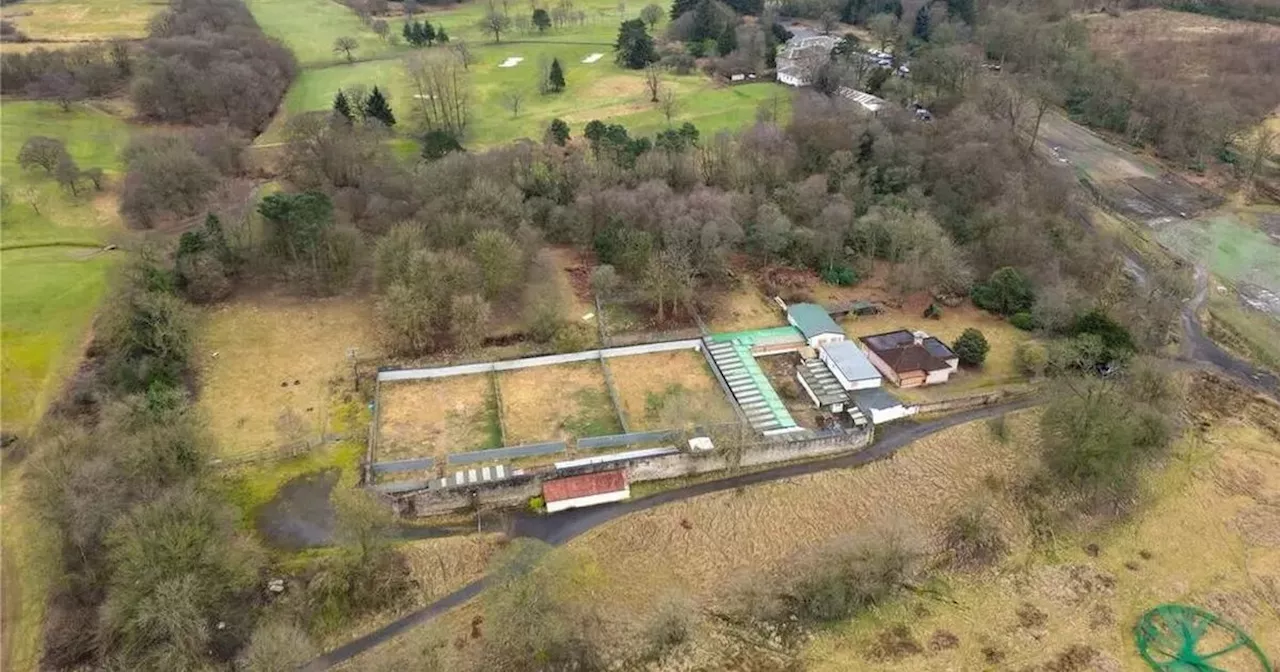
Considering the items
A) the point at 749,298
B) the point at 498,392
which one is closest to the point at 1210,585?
the point at 749,298

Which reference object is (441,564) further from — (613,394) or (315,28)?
(315,28)

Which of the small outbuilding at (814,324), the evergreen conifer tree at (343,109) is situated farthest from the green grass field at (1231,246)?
the evergreen conifer tree at (343,109)

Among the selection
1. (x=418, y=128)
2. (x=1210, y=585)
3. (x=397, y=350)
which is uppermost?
(x=418, y=128)

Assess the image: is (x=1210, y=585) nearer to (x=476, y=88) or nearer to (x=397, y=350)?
(x=397, y=350)

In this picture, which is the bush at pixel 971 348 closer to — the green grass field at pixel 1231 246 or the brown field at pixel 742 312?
the brown field at pixel 742 312

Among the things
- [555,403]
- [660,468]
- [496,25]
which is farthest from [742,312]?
[496,25]

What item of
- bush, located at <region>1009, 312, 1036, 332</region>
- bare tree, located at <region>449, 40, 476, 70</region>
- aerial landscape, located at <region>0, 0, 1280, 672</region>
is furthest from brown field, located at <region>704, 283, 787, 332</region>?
bare tree, located at <region>449, 40, 476, 70</region>
